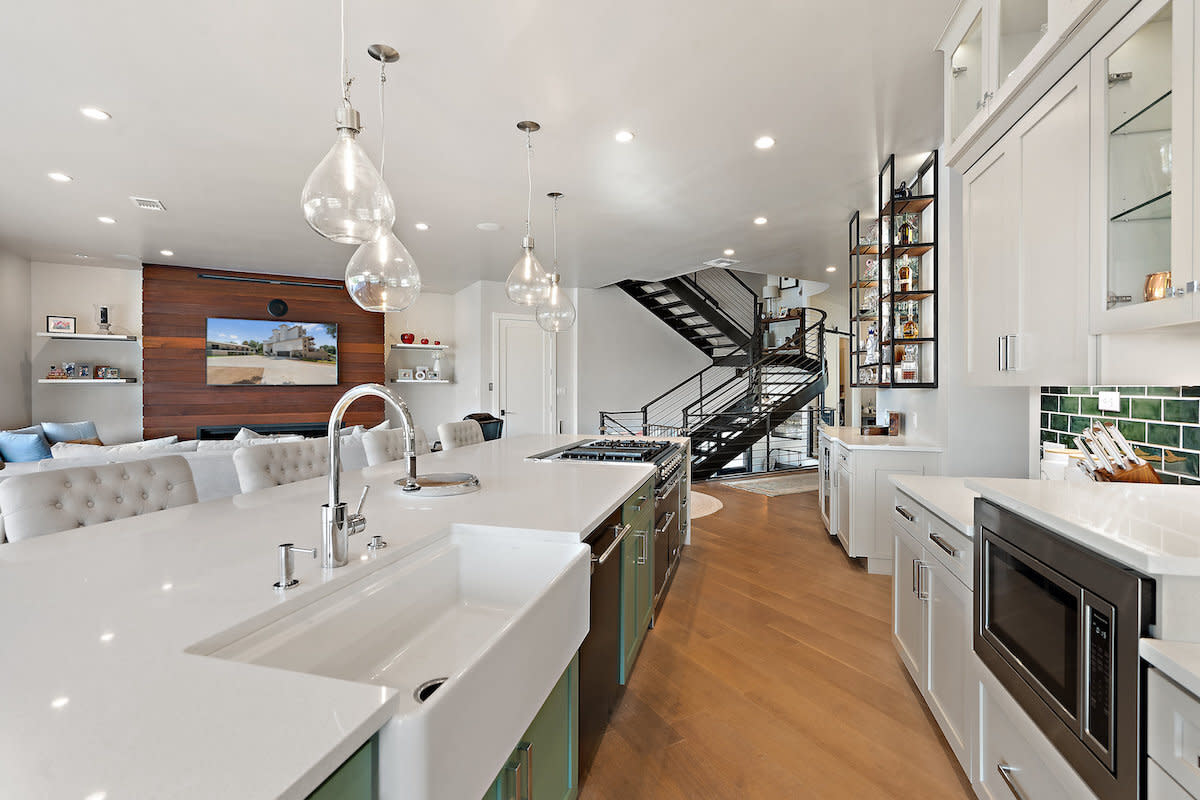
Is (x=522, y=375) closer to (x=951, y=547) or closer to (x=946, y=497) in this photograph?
(x=946, y=497)

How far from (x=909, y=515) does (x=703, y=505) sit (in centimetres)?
343

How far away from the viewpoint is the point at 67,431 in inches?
223

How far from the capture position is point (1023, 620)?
1349 mm

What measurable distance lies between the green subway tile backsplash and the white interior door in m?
6.37

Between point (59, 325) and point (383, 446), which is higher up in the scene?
point (59, 325)

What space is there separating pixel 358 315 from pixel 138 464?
5.80 meters

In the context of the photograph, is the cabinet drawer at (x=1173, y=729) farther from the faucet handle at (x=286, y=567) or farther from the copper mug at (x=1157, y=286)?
the faucet handle at (x=286, y=567)

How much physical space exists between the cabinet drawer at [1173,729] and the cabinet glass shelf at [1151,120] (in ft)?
3.89

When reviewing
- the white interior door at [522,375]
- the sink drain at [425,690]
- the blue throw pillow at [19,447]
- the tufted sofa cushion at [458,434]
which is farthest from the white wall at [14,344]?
the sink drain at [425,690]

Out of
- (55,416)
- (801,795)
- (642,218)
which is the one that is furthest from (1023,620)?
(55,416)

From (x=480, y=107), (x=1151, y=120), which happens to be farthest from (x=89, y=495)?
(x=1151, y=120)

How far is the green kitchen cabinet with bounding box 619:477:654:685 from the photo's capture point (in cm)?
208

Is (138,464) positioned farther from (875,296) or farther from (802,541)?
(875,296)

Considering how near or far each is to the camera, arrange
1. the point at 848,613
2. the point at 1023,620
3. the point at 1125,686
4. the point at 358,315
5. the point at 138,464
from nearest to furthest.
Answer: the point at 1125,686, the point at 1023,620, the point at 138,464, the point at 848,613, the point at 358,315
